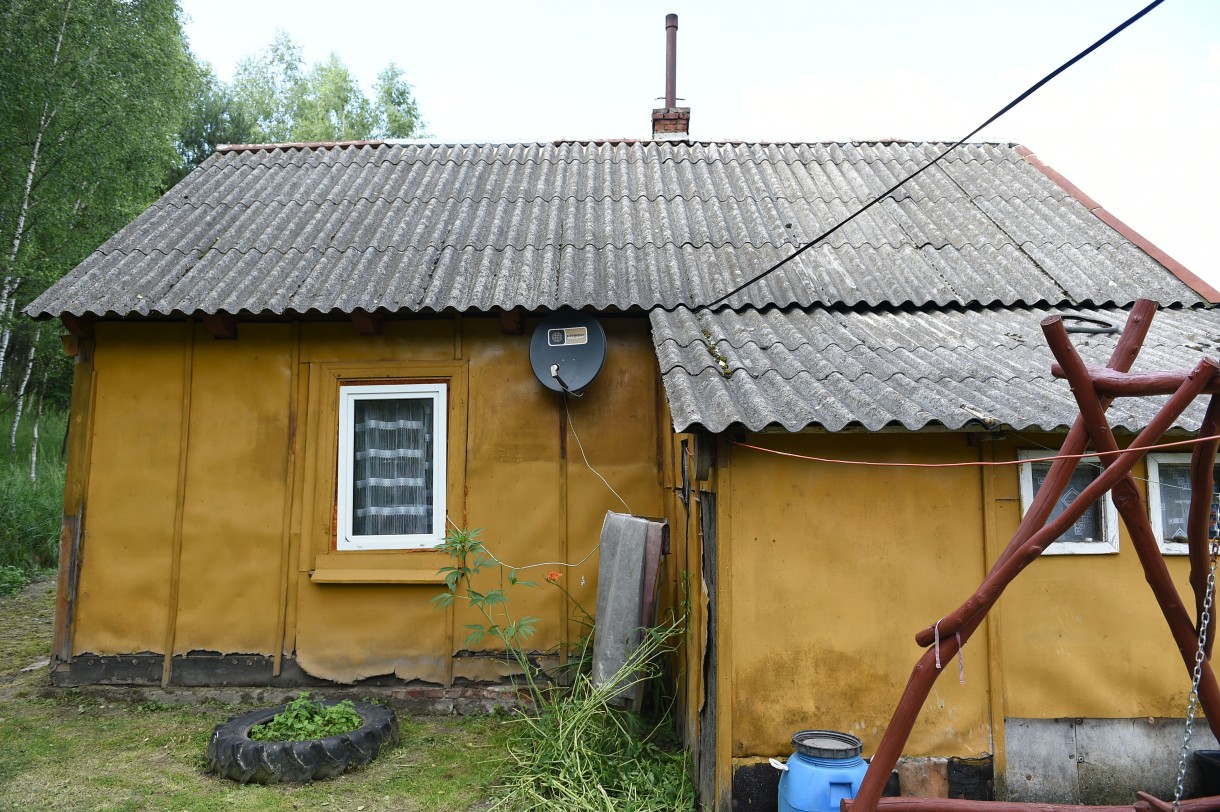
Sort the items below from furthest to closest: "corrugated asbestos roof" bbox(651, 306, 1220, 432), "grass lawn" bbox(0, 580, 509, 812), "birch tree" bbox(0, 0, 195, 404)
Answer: "birch tree" bbox(0, 0, 195, 404) → "grass lawn" bbox(0, 580, 509, 812) → "corrugated asbestos roof" bbox(651, 306, 1220, 432)

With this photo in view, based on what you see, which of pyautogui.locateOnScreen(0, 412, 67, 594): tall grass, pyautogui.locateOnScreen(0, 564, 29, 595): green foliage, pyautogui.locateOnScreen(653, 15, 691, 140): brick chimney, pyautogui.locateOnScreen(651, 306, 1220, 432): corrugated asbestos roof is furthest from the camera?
pyautogui.locateOnScreen(0, 412, 67, 594): tall grass

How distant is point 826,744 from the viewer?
12.9ft

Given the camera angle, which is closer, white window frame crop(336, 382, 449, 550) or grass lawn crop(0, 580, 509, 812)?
grass lawn crop(0, 580, 509, 812)

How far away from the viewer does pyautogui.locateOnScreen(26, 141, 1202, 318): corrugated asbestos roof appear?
640cm

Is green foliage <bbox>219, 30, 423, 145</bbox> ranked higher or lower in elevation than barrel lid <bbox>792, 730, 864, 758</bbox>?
higher

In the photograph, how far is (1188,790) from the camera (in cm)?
445

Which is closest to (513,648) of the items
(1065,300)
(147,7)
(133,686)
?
(133,686)

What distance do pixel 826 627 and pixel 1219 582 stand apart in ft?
7.85

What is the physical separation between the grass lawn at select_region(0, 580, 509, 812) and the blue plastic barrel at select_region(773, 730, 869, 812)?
73.7 inches

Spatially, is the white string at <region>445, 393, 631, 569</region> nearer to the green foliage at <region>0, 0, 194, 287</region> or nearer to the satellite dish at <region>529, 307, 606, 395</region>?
the satellite dish at <region>529, 307, 606, 395</region>

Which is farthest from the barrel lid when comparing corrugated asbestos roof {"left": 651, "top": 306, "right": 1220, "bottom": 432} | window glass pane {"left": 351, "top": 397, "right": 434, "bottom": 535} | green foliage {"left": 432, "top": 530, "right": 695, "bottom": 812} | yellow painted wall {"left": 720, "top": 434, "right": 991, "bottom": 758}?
window glass pane {"left": 351, "top": 397, "right": 434, "bottom": 535}

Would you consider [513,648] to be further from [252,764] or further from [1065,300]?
[1065,300]

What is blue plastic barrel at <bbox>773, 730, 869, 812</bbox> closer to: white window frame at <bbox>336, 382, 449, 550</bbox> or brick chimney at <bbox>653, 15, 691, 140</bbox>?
white window frame at <bbox>336, 382, 449, 550</bbox>

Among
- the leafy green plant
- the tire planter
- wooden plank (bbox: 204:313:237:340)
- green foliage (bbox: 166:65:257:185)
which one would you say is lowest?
the tire planter
